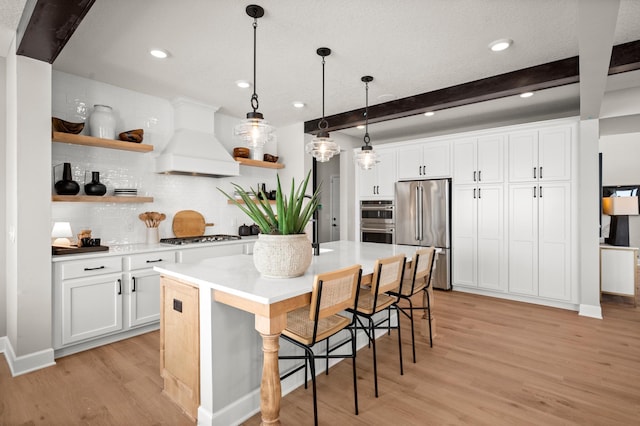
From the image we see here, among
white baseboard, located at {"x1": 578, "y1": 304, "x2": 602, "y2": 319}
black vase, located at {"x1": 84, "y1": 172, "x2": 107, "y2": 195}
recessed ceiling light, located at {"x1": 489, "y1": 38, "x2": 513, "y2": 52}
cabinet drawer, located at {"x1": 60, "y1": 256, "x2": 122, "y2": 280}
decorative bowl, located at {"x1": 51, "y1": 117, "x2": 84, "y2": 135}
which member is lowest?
white baseboard, located at {"x1": 578, "y1": 304, "x2": 602, "y2": 319}

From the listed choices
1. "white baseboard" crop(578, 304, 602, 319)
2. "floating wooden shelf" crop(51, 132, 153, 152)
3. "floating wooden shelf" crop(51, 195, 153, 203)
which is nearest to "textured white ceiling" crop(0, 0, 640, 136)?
"floating wooden shelf" crop(51, 132, 153, 152)

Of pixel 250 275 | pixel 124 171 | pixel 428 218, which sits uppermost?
pixel 124 171

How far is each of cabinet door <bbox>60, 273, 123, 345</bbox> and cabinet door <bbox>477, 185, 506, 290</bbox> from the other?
445 cm

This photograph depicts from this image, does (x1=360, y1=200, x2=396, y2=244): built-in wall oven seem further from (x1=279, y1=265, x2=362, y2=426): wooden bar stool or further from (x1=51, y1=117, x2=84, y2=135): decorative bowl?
(x1=51, y1=117, x2=84, y2=135): decorative bowl

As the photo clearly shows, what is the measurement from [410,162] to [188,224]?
346 cm

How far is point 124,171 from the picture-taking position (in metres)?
3.75

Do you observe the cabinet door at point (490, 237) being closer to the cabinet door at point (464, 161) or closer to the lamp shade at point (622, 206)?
the cabinet door at point (464, 161)

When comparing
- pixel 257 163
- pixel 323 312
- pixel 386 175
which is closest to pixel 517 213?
pixel 386 175

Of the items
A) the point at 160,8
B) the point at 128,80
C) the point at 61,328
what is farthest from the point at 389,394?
the point at 128,80

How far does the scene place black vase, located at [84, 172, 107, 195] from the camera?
3.33 m

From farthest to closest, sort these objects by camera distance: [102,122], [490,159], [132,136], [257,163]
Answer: [257,163] → [490,159] → [132,136] → [102,122]

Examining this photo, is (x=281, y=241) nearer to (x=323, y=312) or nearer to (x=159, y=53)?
(x=323, y=312)

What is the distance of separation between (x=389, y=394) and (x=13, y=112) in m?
3.49

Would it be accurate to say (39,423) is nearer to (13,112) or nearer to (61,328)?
(61,328)
